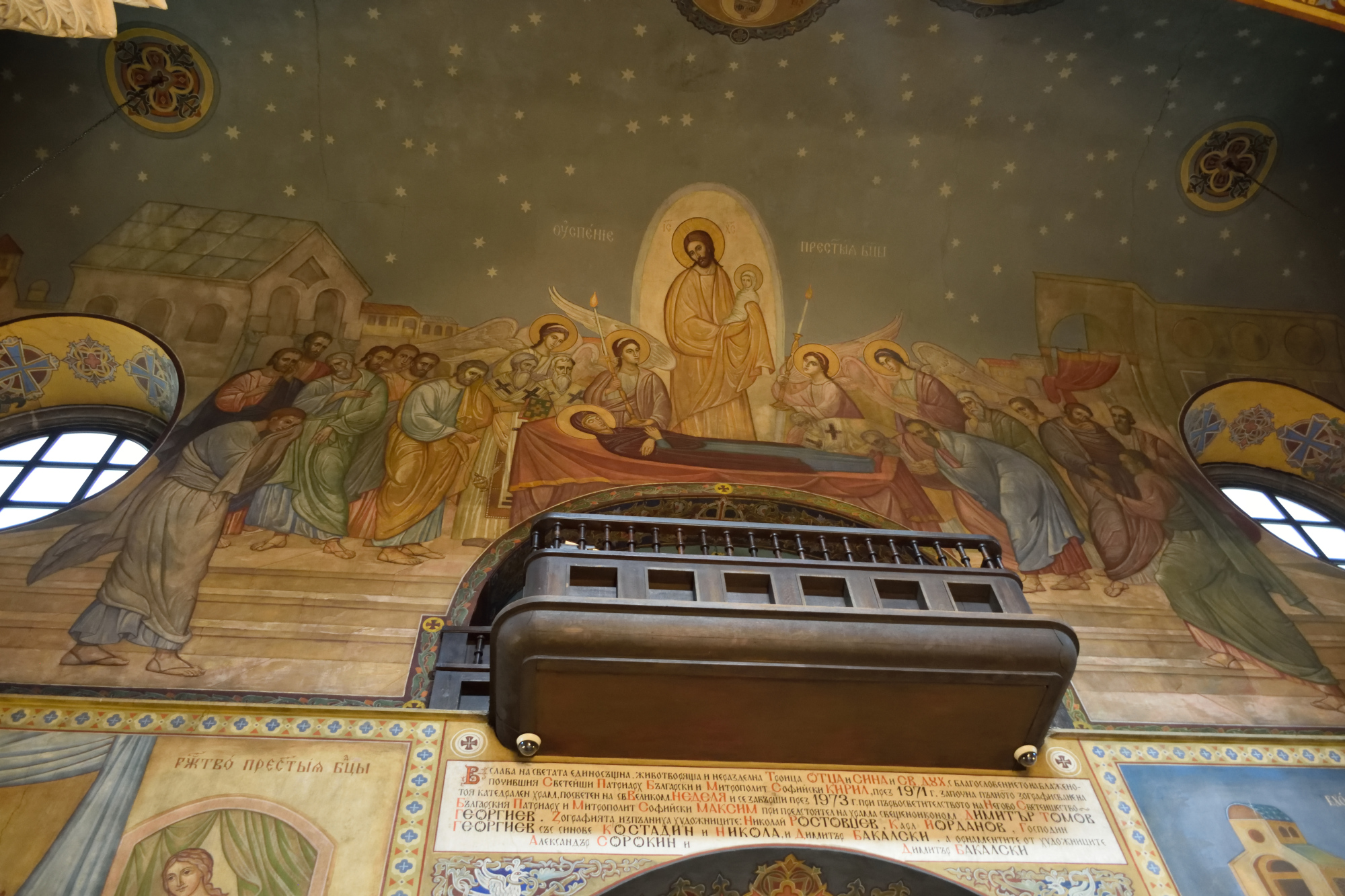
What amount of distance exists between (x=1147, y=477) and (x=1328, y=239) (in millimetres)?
3913

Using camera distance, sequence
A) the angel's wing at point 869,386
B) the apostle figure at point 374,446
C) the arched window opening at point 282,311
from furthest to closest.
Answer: the angel's wing at point 869,386 → the arched window opening at point 282,311 → the apostle figure at point 374,446

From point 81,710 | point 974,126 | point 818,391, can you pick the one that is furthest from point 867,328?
point 81,710

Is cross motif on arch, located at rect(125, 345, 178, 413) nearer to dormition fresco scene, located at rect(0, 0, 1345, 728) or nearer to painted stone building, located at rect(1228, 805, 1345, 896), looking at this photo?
dormition fresco scene, located at rect(0, 0, 1345, 728)

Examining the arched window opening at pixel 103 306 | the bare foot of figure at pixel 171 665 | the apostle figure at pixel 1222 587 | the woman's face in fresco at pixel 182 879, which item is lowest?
the woman's face in fresco at pixel 182 879

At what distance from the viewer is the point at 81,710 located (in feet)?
21.4

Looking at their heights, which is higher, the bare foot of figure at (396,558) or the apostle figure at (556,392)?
the apostle figure at (556,392)

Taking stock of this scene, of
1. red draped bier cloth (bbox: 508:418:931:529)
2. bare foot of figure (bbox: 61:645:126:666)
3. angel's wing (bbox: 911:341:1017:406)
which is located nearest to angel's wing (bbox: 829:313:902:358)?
angel's wing (bbox: 911:341:1017:406)

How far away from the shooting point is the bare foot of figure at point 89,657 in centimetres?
696

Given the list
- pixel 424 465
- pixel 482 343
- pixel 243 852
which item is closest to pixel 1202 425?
pixel 482 343

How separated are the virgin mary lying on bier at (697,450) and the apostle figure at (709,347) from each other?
7.5 inches

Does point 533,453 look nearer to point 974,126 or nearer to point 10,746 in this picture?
point 10,746

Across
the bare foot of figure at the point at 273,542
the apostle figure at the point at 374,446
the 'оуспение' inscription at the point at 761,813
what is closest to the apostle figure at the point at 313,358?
the apostle figure at the point at 374,446

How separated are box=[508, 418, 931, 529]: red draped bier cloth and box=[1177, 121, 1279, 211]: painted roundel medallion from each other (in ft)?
15.9

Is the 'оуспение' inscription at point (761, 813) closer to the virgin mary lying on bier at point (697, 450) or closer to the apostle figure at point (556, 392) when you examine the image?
the virgin mary lying on bier at point (697, 450)
